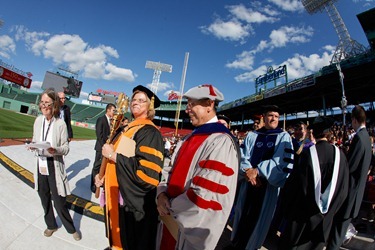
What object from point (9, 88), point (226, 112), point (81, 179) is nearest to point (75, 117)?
point (9, 88)

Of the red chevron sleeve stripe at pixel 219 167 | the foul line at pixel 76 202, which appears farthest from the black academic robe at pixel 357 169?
the foul line at pixel 76 202

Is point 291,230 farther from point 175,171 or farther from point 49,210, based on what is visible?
point 49,210

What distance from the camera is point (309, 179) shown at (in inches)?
88.9

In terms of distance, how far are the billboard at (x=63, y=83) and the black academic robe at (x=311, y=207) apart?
68368 mm

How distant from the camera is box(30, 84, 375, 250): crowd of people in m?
1.35

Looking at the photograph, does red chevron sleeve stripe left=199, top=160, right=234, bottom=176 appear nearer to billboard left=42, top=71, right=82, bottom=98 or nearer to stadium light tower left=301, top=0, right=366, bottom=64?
stadium light tower left=301, top=0, right=366, bottom=64

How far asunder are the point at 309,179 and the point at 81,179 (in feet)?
16.6

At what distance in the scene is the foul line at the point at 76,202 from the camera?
3389mm

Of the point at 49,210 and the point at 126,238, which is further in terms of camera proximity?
the point at 49,210

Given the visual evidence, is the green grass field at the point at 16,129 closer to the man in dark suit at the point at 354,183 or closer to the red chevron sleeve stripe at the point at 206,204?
the red chevron sleeve stripe at the point at 206,204

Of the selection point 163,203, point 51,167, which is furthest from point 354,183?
point 51,167

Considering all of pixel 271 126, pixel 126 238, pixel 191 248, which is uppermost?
pixel 271 126

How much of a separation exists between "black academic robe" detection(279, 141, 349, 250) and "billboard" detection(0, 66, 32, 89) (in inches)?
2957

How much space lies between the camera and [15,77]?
60.2 metres
